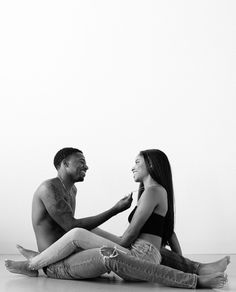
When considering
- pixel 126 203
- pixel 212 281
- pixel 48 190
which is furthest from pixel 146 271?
pixel 48 190

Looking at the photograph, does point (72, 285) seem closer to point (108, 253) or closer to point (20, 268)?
point (108, 253)

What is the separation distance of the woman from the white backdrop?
251cm

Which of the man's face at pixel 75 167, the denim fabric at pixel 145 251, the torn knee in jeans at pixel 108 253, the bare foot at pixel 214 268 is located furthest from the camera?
the man's face at pixel 75 167

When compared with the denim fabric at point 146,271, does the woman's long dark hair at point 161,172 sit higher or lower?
higher

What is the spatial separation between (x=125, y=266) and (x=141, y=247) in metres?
0.29

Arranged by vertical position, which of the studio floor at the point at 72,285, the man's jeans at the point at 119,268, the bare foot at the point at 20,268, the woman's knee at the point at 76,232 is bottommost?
the studio floor at the point at 72,285

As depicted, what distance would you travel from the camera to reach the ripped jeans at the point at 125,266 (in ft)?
11.3

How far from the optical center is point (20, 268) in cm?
402

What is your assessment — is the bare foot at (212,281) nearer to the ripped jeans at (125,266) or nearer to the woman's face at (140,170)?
the ripped jeans at (125,266)

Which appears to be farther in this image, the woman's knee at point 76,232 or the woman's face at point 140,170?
the woman's face at point 140,170

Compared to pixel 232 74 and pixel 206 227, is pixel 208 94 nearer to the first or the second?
pixel 232 74

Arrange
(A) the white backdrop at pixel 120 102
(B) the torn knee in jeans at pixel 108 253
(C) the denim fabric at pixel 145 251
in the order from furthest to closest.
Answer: (A) the white backdrop at pixel 120 102
(C) the denim fabric at pixel 145 251
(B) the torn knee in jeans at pixel 108 253

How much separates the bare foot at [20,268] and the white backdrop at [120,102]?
2.46m

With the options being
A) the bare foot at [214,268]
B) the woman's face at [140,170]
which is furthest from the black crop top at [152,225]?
the bare foot at [214,268]
